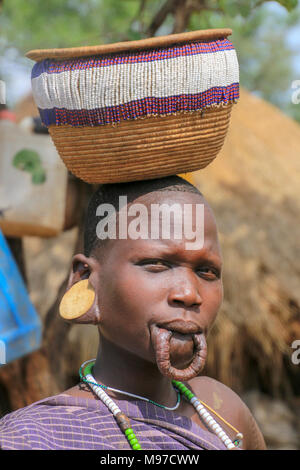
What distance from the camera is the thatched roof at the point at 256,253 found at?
5.19 meters

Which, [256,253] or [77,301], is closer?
[77,301]

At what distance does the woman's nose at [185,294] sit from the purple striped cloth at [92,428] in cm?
36

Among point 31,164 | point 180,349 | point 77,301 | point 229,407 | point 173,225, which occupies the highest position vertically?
point 31,164

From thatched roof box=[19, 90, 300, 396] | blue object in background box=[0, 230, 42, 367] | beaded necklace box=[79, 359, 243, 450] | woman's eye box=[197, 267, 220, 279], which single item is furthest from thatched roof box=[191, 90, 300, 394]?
woman's eye box=[197, 267, 220, 279]

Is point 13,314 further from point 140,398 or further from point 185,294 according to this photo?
point 185,294

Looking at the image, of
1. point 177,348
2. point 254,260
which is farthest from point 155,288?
point 254,260

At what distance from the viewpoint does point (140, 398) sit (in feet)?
5.84

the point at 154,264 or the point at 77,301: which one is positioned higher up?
the point at 154,264

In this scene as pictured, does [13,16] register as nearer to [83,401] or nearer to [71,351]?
[71,351]

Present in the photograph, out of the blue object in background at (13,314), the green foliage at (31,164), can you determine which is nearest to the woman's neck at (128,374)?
the blue object in background at (13,314)

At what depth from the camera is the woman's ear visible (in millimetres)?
1739

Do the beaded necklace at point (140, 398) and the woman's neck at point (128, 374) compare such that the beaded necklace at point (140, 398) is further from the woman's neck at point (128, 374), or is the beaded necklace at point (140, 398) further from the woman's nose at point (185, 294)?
the woman's nose at point (185, 294)

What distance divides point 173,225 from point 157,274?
0.15m
